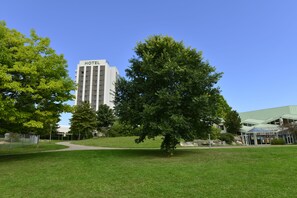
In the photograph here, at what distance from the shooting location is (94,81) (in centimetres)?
12200

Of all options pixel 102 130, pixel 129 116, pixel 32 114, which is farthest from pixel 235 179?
pixel 102 130

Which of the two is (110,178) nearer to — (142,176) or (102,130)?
(142,176)

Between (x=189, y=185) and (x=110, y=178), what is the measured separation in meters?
3.29

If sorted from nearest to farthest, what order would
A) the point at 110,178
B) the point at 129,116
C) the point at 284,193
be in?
the point at 284,193 < the point at 110,178 < the point at 129,116

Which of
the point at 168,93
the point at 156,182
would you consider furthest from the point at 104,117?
the point at 156,182

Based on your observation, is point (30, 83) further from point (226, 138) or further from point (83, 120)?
point (83, 120)

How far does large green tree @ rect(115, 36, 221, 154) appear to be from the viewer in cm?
1544

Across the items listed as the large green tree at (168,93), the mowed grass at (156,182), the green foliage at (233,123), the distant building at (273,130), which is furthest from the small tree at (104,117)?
the mowed grass at (156,182)

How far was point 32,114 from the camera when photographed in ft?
50.8

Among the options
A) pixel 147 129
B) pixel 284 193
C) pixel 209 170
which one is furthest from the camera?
pixel 147 129

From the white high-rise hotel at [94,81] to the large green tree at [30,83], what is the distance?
3946 inches

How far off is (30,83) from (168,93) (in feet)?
29.6

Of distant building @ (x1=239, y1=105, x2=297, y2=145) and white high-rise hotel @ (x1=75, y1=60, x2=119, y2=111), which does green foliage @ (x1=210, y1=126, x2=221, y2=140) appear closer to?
distant building @ (x1=239, y1=105, x2=297, y2=145)

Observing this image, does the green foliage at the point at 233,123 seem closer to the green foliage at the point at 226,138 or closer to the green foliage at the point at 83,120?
the green foliage at the point at 226,138
